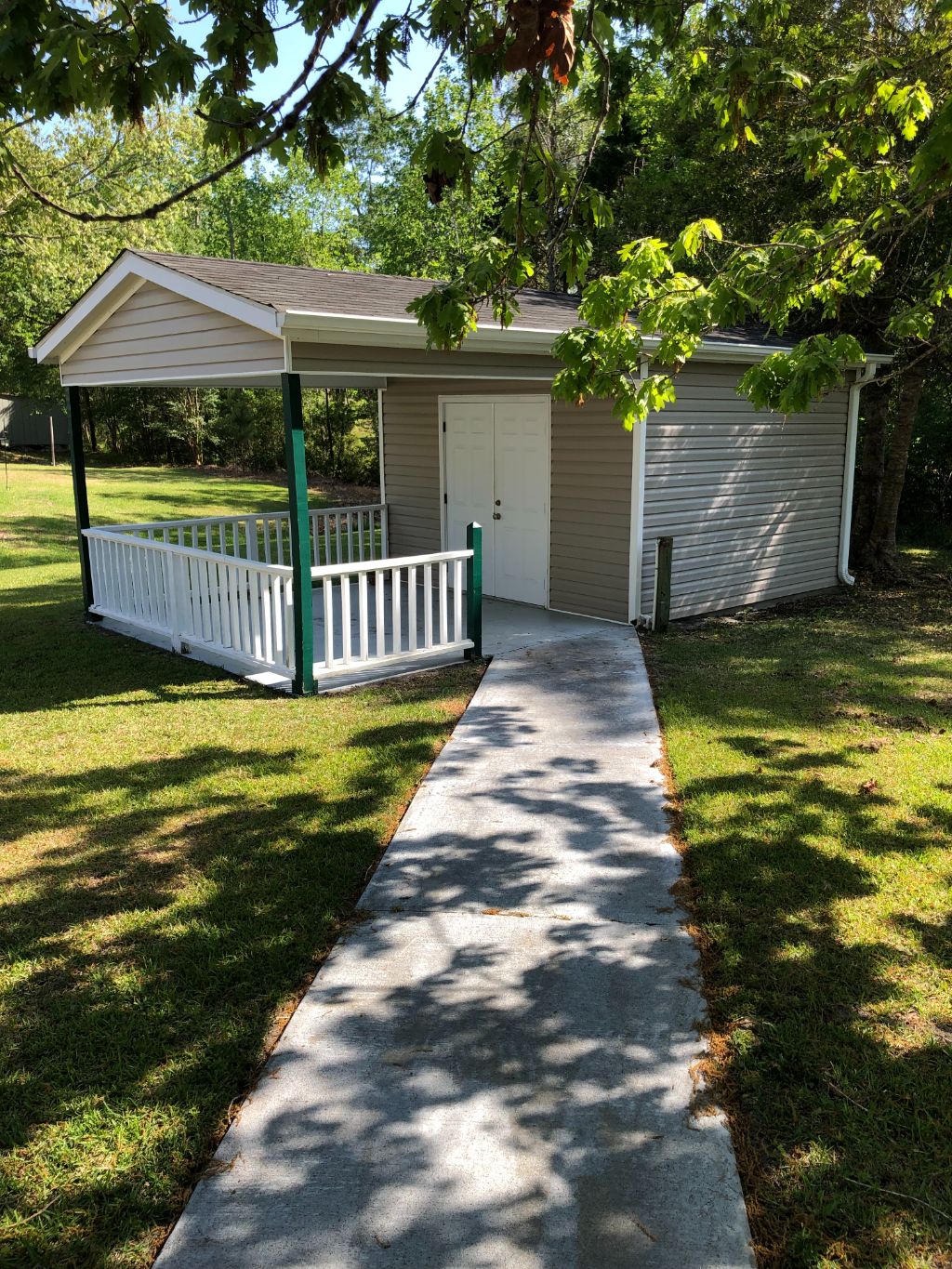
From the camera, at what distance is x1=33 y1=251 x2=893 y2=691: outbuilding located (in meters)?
7.33

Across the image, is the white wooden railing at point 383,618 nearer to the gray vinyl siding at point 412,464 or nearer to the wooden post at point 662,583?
the wooden post at point 662,583

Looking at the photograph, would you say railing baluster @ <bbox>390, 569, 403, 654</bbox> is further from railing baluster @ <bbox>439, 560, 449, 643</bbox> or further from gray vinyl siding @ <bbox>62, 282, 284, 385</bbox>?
gray vinyl siding @ <bbox>62, 282, 284, 385</bbox>

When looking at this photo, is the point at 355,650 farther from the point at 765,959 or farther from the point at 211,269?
the point at 765,959

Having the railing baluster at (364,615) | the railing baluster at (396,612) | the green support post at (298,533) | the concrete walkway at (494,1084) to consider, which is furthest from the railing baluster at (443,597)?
the concrete walkway at (494,1084)

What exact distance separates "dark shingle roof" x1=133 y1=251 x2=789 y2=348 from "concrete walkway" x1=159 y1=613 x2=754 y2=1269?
13.0 feet

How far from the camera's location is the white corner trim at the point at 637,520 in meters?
9.22

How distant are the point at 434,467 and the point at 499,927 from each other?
854cm

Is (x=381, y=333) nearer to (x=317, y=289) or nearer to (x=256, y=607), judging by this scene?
(x=317, y=289)

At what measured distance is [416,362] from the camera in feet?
25.0

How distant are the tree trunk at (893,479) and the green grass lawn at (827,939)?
5.88m

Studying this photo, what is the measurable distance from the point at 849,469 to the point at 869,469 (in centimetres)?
233

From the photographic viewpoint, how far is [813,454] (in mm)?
11617

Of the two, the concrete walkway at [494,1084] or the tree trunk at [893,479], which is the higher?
the tree trunk at [893,479]

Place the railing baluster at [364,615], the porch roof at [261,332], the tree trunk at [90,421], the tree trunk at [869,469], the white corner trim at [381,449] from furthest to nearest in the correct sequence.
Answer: the tree trunk at [90,421]
the tree trunk at [869,469]
the white corner trim at [381,449]
the railing baluster at [364,615]
the porch roof at [261,332]
